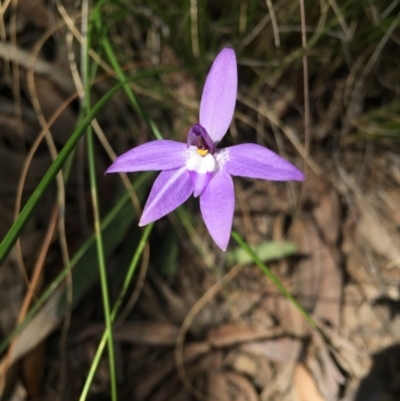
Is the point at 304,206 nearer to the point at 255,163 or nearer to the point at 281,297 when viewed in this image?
the point at 281,297

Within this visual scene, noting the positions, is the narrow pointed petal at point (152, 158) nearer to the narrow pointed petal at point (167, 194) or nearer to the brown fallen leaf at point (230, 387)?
the narrow pointed petal at point (167, 194)

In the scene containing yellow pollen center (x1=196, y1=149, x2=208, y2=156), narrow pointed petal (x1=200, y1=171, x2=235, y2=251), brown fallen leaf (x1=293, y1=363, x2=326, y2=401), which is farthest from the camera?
brown fallen leaf (x1=293, y1=363, x2=326, y2=401)

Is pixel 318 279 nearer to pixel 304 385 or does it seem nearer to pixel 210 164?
pixel 304 385

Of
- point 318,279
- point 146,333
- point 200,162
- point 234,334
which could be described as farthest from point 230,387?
point 200,162

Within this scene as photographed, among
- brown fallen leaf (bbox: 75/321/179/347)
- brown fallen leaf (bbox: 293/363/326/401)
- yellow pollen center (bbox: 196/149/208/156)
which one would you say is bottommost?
brown fallen leaf (bbox: 293/363/326/401)

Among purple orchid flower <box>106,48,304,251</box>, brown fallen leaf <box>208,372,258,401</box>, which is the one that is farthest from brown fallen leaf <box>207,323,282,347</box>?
purple orchid flower <box>106,48,304,251</box>

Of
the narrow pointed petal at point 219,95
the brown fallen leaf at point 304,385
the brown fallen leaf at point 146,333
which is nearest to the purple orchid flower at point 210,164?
the narrow pointed petal at point 219,95

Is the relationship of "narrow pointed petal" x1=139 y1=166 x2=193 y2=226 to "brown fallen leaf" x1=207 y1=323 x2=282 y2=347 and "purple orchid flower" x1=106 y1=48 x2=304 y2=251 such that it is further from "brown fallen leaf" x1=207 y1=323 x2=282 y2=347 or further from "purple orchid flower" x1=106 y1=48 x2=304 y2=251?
"brown fallen leaf" x1=207 y1=323 x2=282 y2=347
